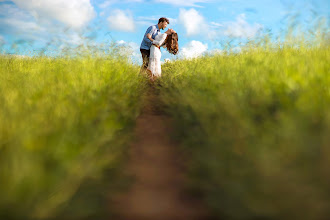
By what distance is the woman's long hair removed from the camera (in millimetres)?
8281

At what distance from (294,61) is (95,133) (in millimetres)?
3101

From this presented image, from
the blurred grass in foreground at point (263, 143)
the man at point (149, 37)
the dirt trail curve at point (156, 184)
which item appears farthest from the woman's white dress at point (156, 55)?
the dirt trail curve at point (156, 184)

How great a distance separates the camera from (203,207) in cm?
189

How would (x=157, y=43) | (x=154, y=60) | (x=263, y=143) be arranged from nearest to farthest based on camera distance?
(x=263, y=143)
(x=157, y=43)
(x=154, y=60)

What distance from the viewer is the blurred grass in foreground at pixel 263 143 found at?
154cm

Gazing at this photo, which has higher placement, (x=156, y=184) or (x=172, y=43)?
(x=172, y=43)

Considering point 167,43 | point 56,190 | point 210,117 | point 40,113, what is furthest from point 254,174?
point 167,43

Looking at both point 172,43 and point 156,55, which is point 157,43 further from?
point 172,43

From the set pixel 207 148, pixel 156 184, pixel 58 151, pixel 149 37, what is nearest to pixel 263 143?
pixel 207 148

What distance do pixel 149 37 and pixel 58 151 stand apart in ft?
22.6

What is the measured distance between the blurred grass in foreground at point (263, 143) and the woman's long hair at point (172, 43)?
4.97 m

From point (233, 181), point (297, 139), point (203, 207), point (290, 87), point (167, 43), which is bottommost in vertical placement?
point (203, 207)

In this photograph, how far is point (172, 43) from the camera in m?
8.29

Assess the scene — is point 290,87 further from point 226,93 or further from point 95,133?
point 95,133
